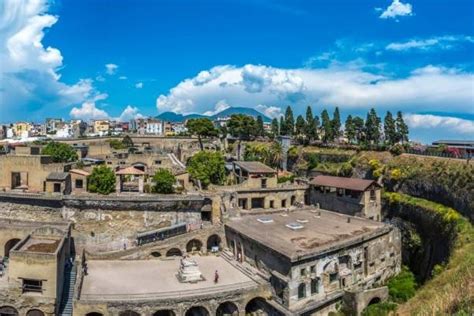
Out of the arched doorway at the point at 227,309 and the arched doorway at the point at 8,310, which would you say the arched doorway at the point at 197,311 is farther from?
the arched doorway at the point at 8,310

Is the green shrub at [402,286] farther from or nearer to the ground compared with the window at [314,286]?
nearer to the ground

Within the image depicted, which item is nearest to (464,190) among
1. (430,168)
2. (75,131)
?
(430,168)

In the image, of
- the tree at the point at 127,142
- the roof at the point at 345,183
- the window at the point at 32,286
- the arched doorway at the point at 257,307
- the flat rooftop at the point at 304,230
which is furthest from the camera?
the tree at the point at 127,142

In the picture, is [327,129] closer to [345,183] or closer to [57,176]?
[345,183]

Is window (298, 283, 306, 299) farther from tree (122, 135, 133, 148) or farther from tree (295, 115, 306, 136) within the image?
tree (122, 135, 133, 148)

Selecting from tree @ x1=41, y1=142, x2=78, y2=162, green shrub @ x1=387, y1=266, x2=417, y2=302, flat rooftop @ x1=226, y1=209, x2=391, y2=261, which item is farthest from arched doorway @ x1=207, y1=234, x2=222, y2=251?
tree @ x1=41, y1=142, x2=78, y2=162

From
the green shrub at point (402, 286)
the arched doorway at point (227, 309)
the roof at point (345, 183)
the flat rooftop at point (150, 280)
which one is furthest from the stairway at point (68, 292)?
the roof at point (345, 183)
